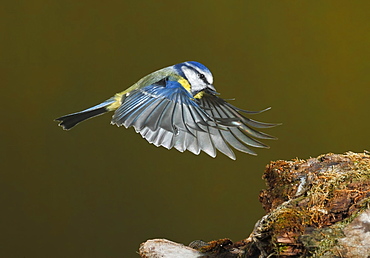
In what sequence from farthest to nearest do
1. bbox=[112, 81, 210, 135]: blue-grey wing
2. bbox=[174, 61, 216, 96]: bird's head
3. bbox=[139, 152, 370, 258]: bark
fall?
bbox=[174, 61, 216, 96]: bird's head
bbox=[112, 81, 210, 135]: blue-grey wing
bbox=[139, 152, 370, 258]: bark

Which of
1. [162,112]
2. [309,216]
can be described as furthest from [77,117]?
[309,216]

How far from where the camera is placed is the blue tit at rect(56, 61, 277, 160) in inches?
68.9

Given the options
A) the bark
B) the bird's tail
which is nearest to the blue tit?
the bird's tail

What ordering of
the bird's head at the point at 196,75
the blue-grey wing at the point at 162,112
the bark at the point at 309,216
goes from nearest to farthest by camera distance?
the bark at the point at 309,216, the blue-grey wing at the point at 162,112, the bird's head at the point at 196,75

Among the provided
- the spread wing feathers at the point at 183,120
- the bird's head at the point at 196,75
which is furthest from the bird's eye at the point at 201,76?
the spread wing feathers at the point at 183,120

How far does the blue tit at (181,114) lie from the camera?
175 centimetres

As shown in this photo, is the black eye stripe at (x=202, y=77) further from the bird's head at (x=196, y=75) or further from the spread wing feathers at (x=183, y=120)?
the spread wing feathers at (x=183, y=120)

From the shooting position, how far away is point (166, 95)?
6.10ft

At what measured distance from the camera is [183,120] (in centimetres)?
175

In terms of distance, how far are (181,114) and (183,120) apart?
0.03 metres

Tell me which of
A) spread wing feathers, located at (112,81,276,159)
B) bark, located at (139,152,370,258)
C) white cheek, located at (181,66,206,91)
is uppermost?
white cheek, located at (181,66,206,91)

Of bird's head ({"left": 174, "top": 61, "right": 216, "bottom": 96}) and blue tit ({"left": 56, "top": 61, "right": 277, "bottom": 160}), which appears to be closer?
blue tit ({"left": 56, "top": 61, "right": 277, "bottom": 160})

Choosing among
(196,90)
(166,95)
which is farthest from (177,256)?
(196,90)

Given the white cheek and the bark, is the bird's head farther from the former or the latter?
the bark
